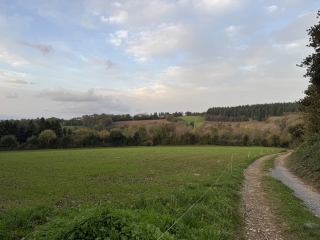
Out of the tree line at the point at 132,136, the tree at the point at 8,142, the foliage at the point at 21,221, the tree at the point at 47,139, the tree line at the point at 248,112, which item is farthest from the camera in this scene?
the tree line at the point at 248,112

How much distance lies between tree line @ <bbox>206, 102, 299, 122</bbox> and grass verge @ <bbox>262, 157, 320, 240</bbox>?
478 ft

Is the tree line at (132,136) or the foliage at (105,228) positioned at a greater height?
the foliage at (105,228)

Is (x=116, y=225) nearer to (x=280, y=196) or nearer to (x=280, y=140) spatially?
(x=280, y=196)

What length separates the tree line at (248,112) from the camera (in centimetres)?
14727

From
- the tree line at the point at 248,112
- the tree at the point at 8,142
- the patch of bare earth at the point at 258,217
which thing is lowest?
the tree at the point at 8,142

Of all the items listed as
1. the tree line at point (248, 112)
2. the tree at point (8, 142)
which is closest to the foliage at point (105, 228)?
the tree at point (8, 142)

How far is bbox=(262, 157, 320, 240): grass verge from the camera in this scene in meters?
7.23

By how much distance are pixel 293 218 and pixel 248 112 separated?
159 meters

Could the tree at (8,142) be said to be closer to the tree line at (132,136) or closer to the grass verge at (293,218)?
the tree line at (132,136)

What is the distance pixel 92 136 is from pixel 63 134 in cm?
1265

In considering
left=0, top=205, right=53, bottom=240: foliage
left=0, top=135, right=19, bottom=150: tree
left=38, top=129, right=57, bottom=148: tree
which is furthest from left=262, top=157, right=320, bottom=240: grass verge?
left=0, top=135, right=19, bottom=150: tree

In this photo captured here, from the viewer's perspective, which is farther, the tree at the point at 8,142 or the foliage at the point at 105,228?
the tree at the point at 8,142

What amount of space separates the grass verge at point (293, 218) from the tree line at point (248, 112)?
14579cm

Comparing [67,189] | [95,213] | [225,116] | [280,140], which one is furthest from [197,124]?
[95,213]
